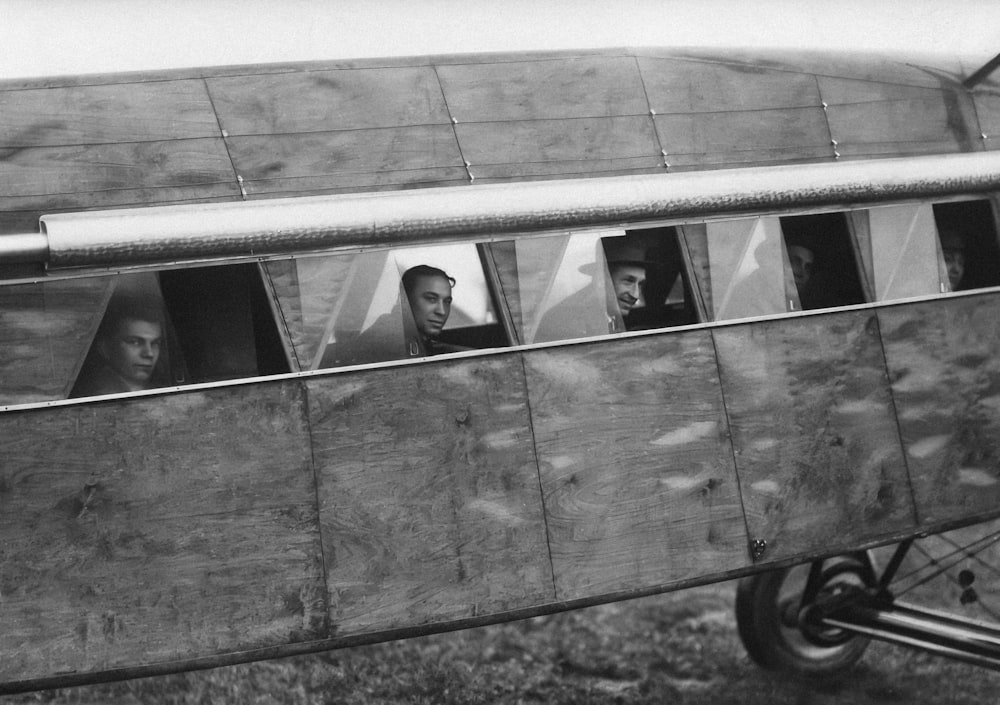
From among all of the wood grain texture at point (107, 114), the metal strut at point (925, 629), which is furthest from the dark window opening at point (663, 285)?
the metal strut at point (925, 629)

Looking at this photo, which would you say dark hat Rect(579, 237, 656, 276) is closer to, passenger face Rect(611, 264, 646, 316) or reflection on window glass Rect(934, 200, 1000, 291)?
passenger face Rect(611, 264, 646, 316)

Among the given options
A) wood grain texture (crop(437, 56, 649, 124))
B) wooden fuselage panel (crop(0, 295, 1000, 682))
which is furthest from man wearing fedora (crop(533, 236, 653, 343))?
wood grain texture (crop(437, 56, 649, 124))

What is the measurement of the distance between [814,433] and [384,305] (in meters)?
2.34

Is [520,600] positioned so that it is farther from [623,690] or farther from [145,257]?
[623,690]

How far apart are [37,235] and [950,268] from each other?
4.75 meters

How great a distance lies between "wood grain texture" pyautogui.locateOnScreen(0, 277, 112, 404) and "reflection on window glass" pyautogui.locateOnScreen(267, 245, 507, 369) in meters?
0.83

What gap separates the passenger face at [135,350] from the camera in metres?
4.76

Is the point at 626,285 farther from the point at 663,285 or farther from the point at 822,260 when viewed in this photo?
the point at 822,260

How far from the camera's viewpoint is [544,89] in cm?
558

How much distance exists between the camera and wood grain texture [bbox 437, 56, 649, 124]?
548 centimetres

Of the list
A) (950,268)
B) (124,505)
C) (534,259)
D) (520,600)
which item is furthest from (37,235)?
(950,268)

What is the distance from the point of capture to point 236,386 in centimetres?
483

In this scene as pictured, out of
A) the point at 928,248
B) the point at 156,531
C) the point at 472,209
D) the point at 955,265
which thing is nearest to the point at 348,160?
the point at 472,209

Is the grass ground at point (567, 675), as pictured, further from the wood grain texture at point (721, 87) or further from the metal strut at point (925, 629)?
the wood grain texture at point (721, 87)
